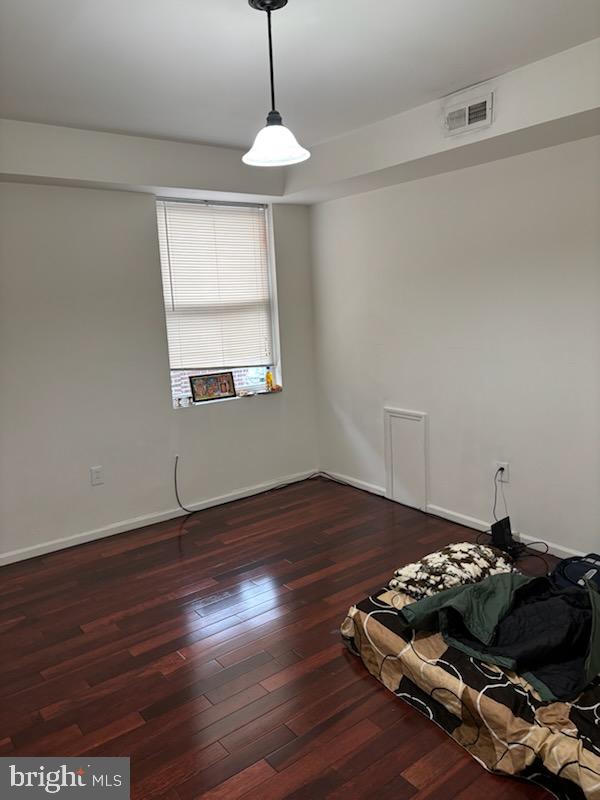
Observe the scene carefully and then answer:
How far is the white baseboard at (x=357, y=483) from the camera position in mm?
4512

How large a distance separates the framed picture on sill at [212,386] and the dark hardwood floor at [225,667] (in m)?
1.01

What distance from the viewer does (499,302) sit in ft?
11.4

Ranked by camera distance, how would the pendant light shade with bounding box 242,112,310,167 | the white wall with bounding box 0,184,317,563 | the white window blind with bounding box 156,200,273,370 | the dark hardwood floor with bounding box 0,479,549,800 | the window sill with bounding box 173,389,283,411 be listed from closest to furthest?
the dark hardwood floor with bounding box 0,479,549,800 < the pendant light shade with bounding box 242,112,310,167 < the white wall with bounding box 0,184,317,563 < the white window blind with bounding box 156,200,273,370 < the window sill with bounding box 173,389,283,411

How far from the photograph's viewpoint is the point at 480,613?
2.32 m

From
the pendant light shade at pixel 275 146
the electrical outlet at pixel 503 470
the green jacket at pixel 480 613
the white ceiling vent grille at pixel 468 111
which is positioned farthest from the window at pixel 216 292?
the green jacket at pixel 480 613

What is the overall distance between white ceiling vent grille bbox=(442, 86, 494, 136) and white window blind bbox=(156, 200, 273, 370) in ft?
6.22

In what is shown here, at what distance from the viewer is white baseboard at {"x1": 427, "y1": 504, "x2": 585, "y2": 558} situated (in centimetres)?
332

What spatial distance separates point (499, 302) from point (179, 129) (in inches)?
86.6

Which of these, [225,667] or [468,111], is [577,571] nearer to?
[225,667]

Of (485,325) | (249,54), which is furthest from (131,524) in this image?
(249,54)

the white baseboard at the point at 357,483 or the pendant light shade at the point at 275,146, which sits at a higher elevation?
the pendant light shade at the point at 275,146

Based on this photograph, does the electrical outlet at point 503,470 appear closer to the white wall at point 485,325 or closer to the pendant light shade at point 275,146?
the white wall at point 485,325

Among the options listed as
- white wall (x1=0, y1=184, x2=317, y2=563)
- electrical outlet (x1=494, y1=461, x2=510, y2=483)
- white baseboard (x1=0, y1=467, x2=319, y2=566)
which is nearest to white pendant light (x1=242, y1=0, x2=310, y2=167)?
white wall (x1=0, y1=184, x2=317, y2=563)
